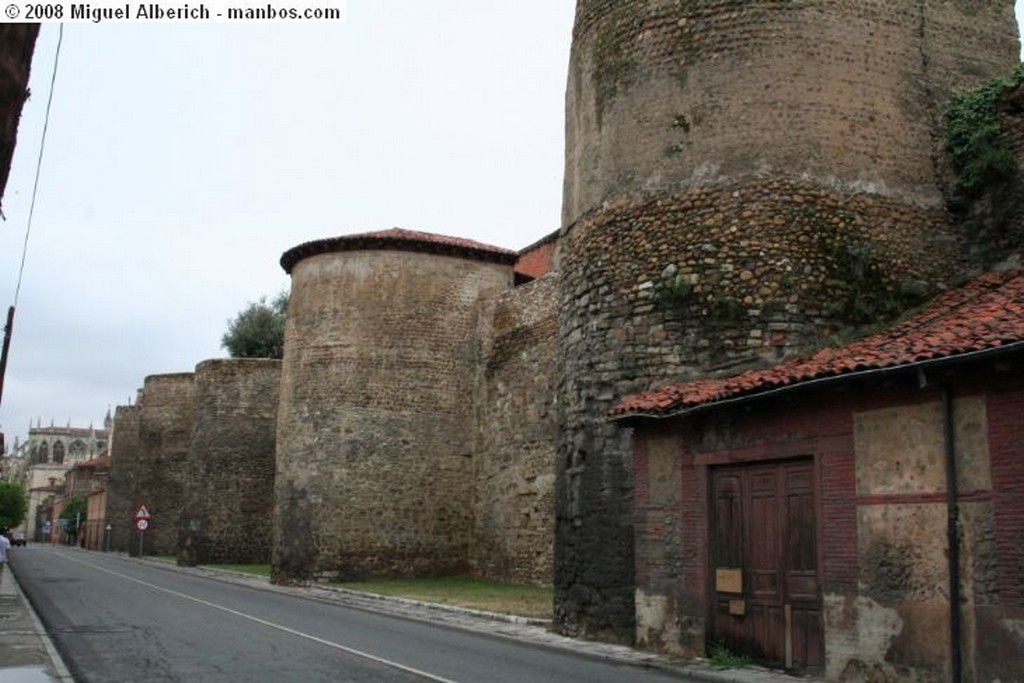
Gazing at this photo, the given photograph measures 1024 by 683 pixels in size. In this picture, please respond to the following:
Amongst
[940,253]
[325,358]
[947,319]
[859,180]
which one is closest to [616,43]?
[859,180]

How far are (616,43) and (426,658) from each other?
839cm

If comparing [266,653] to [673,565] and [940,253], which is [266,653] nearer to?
[673,565]

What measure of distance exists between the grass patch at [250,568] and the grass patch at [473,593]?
6.24 meters

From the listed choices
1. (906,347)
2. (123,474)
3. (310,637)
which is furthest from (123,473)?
(906,347)

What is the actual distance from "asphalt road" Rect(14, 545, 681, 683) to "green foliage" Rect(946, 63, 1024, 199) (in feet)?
23.8

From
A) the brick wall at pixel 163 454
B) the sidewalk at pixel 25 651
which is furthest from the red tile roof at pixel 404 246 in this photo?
the brick wall at pixel 163 454

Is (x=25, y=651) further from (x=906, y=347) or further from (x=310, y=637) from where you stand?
(x=906, y=347)

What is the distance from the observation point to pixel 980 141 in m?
12.7

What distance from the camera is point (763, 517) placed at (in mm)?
10828

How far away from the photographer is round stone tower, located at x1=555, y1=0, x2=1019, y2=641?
40.8ft

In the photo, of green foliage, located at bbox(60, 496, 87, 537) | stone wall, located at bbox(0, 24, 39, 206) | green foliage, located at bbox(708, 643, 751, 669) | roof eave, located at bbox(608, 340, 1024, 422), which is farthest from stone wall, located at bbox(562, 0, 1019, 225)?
green foliage, located at bbox(60, 496, 87, 537)

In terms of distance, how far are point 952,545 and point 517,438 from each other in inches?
676

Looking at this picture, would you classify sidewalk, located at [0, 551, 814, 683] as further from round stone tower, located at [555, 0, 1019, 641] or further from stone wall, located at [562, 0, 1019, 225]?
stone wall, located at [562, 0, 1019, 225]

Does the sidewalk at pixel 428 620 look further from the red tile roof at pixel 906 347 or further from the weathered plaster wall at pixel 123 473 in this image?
the weathered plaster wall at pixel 123 473
